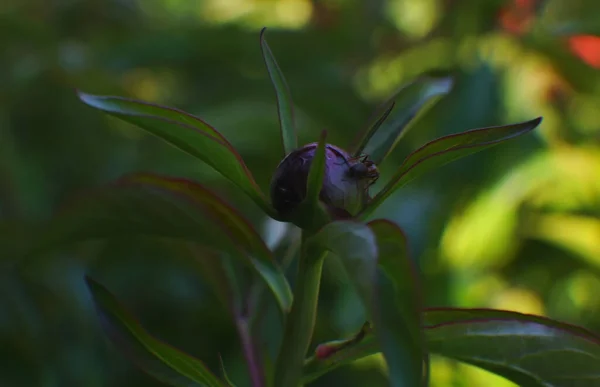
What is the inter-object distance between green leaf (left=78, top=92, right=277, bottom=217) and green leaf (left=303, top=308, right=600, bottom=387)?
0.30 feet

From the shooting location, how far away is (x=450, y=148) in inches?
10.6

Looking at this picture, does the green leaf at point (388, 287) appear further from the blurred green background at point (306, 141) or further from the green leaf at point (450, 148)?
the blurred green background at point (306, 141)

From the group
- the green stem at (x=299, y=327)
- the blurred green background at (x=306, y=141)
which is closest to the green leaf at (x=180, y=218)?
the green stem at (x=299, y=327)

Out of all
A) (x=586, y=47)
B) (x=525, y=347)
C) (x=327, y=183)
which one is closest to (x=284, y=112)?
(x=327, y=183)

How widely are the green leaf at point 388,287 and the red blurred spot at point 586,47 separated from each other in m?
0.88

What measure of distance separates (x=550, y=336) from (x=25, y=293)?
0.57 m

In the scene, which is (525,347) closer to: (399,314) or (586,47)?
(399,314)

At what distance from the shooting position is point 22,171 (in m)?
0.86

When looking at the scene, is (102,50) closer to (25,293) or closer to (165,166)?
(165,166)

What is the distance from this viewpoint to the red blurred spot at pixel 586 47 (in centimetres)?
101

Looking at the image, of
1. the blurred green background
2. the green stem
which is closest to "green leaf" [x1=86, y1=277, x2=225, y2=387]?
the green stem

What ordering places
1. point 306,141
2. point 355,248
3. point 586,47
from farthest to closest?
point 586,47 < point 306,141 < point 355,248

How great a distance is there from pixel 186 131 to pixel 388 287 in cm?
11

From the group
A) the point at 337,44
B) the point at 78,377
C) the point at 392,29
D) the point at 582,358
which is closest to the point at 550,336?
the point at 582,358
